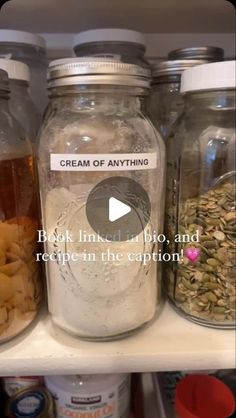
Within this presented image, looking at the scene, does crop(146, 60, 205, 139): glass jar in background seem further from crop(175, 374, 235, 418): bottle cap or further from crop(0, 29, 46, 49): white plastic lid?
crop(175, 374, 235, 418): bottle cap

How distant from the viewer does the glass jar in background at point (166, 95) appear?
0.46 meters

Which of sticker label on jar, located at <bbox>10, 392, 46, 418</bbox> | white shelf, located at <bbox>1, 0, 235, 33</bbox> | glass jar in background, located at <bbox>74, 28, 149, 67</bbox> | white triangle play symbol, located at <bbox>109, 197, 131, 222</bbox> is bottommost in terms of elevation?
sticker label on jar, located at <bbox>10, 392, 46, 418</bbox>

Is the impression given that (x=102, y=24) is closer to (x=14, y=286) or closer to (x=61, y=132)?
(x=61, y=132)

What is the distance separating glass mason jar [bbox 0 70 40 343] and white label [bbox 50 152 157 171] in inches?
2.1

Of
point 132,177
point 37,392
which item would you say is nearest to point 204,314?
point 132,177

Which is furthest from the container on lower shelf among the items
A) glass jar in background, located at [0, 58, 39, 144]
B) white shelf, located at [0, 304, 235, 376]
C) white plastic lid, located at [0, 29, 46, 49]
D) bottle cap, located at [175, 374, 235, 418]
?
white plastic lid, located at [0, 29, 46, 49]

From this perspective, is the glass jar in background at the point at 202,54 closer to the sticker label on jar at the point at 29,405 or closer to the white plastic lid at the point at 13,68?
the white plastic lid at the point at 13,68

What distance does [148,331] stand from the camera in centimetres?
43

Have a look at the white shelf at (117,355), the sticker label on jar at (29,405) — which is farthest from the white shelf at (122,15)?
the sticker label on jar at (29,405)

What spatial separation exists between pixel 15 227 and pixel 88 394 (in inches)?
10.1

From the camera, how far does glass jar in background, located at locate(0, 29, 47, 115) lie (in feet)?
1.67

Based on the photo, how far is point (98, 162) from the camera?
0.36 metres

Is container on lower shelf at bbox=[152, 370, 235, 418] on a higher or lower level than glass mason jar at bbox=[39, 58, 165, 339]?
lower

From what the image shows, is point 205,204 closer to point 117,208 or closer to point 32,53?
point 117,208
